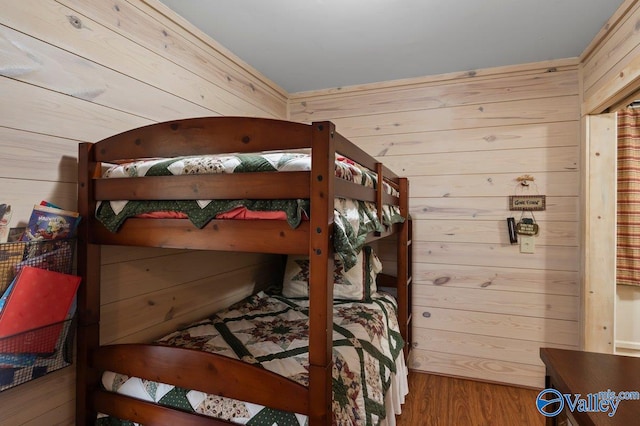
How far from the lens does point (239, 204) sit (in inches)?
40.6

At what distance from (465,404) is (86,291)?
7.33 feet

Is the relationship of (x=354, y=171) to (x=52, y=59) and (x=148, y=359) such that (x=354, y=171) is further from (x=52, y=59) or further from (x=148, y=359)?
(x=52, y=59)

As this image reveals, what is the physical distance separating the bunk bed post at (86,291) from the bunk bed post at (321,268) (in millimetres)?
925

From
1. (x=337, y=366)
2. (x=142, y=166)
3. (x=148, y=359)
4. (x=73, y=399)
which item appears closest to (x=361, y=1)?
(x=142, y=166)

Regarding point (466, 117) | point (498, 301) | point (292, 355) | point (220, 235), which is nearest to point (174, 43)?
point (220, 235)

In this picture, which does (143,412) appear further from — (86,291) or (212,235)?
(212,235)

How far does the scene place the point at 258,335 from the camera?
5.35 feet

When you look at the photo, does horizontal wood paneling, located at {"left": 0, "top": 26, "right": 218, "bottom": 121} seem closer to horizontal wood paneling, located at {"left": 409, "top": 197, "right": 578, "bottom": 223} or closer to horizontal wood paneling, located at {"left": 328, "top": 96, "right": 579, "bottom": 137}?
horizontal wood paneling, located at {"left": 328, "top": 96, "right": 579, "bottom": 137}

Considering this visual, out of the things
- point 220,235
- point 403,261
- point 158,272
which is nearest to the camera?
point 220,235

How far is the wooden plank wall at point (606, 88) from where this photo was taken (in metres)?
1.65

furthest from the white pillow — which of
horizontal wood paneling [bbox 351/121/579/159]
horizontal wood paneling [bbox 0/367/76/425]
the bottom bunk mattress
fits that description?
horizontal wood paneling [bbox 0/367/76/425]

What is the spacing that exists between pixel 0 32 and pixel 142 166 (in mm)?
603

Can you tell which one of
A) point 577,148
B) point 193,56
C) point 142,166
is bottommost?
point 142,166

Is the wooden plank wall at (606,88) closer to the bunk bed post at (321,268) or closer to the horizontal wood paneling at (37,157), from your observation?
the bunk bed post at (321,268)
